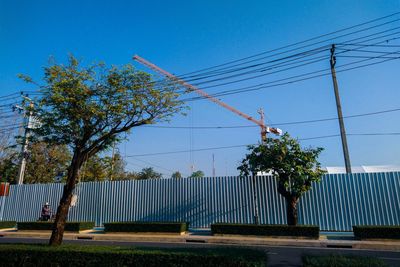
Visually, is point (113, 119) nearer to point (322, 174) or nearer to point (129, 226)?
point (129, 226)

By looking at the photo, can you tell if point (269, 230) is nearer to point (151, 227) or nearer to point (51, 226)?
point (151, 227)

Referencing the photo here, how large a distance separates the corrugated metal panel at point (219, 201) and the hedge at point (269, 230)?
252cm

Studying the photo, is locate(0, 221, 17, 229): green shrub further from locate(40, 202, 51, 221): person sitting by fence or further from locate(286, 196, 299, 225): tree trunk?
locate(286, 196, 299, 225): tree trunk

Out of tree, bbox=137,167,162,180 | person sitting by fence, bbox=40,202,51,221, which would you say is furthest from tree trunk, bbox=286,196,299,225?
tree, bbox=137,167,162,180

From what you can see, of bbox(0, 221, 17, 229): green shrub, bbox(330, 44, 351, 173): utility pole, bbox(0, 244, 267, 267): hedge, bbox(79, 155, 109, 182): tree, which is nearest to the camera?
bbox(0, 244, 267, 267): hedge

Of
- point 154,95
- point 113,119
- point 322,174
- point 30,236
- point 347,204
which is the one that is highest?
point 154,95

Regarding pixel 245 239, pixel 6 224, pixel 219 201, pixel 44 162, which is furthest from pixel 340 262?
pixel 44 162

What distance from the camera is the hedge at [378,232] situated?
39.7 feet

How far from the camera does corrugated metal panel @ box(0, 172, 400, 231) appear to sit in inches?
592

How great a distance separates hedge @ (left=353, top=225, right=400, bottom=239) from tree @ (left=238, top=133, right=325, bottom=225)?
2.97 meters

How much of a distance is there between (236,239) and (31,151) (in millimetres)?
29235

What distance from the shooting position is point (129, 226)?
16.2 m

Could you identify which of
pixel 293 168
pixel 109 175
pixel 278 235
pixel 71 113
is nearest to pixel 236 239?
pixel 278 235

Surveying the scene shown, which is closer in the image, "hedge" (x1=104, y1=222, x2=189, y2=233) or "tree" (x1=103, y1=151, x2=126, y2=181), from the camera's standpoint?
"hedge" (x1=104, y1=222, x2=189, y2=233)
